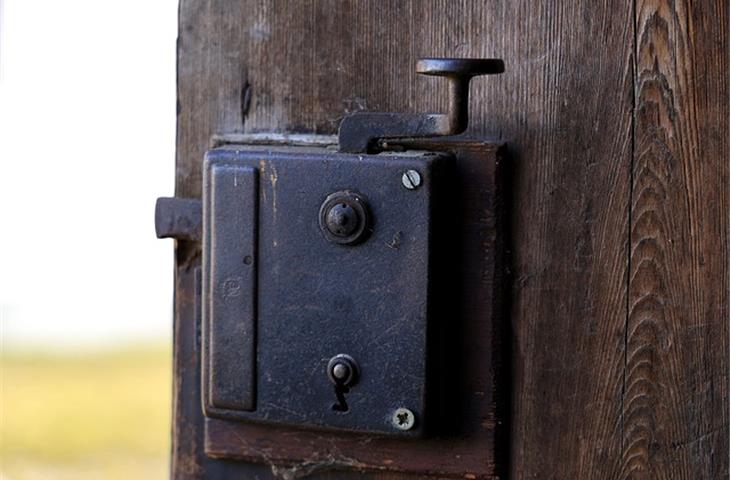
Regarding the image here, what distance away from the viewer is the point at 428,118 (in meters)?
0.97

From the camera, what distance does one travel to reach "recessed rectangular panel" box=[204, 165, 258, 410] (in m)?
1.00

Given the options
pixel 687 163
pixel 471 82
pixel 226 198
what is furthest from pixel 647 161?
pixel 226 198

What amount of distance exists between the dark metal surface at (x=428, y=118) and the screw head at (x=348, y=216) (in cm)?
5

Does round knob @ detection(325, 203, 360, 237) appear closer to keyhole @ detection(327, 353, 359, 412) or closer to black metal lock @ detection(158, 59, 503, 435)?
black metal lock @ detection(158, 59, 503, 435)

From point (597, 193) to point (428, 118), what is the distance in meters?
0.16

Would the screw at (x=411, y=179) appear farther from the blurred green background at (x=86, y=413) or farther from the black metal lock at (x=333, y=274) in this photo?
the blurred green background at (x=86, y=413)

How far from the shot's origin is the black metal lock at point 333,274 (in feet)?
3.17

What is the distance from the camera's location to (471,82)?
1.00 m

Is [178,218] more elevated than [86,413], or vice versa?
[178,218]

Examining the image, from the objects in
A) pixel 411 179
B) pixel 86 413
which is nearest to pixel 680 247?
pixel 411 179

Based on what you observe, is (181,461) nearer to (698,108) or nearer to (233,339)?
(233,339)

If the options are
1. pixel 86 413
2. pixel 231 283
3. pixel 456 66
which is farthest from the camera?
pixel 86 413

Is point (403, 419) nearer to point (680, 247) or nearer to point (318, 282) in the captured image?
point (318, 282)

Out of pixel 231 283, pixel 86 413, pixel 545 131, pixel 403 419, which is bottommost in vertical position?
pixel 86 413
